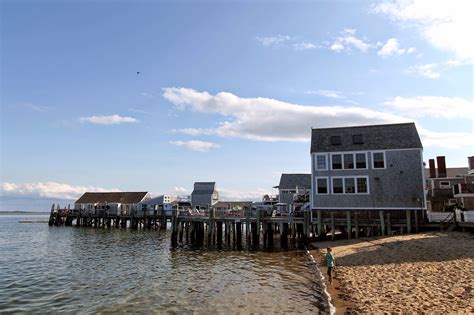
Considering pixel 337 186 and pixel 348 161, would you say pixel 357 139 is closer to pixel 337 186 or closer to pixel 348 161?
pixel 348 161

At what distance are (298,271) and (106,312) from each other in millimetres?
11064

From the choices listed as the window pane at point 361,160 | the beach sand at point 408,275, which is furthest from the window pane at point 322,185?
the beach sand at point 408,275

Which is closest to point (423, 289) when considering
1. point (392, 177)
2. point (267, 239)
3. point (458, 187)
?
point (392, 177)

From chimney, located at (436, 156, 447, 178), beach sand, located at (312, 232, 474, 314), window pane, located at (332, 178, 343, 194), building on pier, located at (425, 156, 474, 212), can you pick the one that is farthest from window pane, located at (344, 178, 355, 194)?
chimney, located at (436, 156, 447, 178)

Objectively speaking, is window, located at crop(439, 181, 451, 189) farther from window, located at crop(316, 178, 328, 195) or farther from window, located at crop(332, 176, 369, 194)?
window, located at crop(316, 178, 328, 195)

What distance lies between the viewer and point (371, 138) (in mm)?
31844

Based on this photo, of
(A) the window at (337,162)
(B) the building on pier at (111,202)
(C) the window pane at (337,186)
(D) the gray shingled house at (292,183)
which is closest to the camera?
(C) the window pane at (337,186)

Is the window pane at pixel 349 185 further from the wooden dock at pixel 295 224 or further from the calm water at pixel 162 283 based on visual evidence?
the calm water at pixel 162 283

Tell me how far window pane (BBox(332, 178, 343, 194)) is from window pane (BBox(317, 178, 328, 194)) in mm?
650

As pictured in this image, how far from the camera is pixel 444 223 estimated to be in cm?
2742

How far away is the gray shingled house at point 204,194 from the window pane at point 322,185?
4116 cm

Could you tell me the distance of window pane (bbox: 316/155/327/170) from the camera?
32.2m

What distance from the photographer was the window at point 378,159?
3067 centimetres

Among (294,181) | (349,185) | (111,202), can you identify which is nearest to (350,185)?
(349,185)
